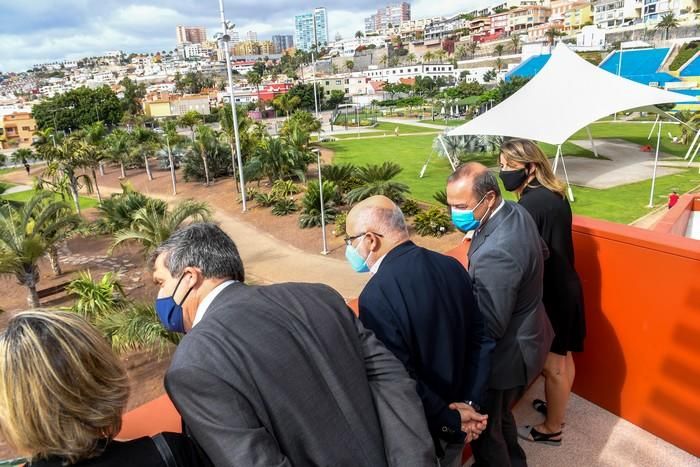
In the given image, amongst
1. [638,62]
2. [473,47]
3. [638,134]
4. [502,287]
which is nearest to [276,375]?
[502,287]

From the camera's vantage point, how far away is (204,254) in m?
1.71

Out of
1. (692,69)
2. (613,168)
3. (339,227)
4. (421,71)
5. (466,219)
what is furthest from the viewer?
(421,71)

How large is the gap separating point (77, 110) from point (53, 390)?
7591cm

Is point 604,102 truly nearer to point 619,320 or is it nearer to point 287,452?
point 619,320

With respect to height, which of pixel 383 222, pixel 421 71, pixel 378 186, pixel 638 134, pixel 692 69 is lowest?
pixel 638 134

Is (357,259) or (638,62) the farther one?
(638,62)

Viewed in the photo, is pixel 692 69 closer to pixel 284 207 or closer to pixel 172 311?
pixel 284 207

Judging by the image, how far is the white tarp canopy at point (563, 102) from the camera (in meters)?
14.5

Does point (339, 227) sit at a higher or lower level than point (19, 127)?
lower

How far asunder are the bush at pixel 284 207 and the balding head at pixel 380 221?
A: 1599 cm

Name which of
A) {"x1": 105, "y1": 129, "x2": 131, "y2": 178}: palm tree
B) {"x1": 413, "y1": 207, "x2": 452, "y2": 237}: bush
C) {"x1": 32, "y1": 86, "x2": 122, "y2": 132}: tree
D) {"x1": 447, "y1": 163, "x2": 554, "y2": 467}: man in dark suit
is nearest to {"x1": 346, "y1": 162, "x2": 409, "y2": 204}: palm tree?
{"x1": 413, "y1": 207, "x2": 452, "y2": 237}: bush

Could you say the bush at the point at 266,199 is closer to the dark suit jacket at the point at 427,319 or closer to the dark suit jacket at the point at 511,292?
the dark suit jacket at the point at 511,292

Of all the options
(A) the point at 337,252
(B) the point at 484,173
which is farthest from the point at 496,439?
(A) the point at 337,252

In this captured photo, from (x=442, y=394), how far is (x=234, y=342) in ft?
3.45
